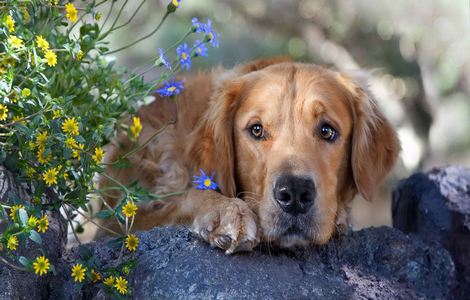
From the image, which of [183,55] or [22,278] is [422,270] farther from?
[22,278]

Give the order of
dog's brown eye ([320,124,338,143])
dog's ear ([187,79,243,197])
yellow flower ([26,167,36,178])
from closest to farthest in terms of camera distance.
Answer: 1. yellow flower ([26,167,36,178])
2. dog's brown eye ([320,124,338,143])
3. dog's ear ([187,79,243,197])

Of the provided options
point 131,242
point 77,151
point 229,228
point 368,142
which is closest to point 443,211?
point 368,142

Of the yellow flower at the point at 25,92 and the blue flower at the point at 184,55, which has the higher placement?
the blue flower at the point at 184,55

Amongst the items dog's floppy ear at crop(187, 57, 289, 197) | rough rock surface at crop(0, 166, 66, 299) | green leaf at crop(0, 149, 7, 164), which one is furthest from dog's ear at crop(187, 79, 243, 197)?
green leaf at crop(0, 149, 7, 164)

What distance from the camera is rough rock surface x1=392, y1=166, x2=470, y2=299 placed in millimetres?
4234

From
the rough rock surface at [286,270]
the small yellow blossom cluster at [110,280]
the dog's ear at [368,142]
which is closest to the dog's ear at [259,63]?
the dog's ear at [368,142]

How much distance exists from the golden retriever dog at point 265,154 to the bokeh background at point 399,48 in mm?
4884

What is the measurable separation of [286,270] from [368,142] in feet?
3.87

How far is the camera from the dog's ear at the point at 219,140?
13.2 ft

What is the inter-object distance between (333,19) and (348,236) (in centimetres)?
612

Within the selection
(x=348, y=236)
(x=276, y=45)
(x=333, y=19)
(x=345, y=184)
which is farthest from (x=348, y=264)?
(x=276, y=45)

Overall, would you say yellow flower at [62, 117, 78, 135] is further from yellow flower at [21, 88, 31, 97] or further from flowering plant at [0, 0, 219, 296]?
yellow flower at [21, 88, 31, 97]

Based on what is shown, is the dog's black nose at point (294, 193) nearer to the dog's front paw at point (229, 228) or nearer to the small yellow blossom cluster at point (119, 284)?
the dog's front paw at point (229, 228)

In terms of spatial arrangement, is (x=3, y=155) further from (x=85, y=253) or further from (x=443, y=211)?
(x=443, y=211)
